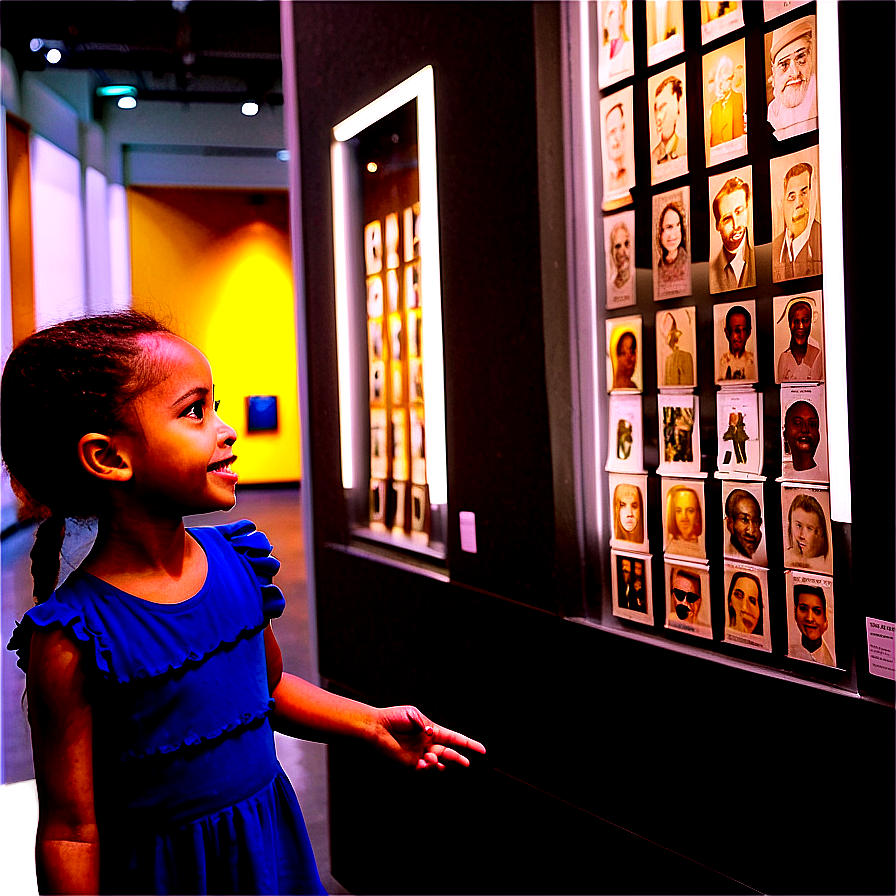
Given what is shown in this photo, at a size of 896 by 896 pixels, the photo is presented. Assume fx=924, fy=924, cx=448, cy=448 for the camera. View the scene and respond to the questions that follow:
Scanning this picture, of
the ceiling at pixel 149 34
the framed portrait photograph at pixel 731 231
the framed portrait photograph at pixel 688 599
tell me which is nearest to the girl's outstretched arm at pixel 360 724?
the framed portrait photograph at pixel 688 599

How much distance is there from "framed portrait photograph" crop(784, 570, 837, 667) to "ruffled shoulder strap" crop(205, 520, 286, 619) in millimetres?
930

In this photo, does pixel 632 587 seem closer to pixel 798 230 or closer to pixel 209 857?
pixel 798 230

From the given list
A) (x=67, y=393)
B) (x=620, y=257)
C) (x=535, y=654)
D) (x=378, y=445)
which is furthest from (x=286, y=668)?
(x=67, y=393)

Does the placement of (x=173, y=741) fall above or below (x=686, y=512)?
below

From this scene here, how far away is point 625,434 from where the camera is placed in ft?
6.57

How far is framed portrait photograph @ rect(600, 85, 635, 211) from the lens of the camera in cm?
194

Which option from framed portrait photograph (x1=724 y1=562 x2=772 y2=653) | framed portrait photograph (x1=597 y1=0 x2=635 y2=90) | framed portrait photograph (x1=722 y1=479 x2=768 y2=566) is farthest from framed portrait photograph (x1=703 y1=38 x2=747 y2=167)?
framed portrait photograph (x1=724 y1=562 x2=772 y2=653)

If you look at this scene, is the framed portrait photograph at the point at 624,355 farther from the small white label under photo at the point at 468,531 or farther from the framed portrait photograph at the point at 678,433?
the small white label under photo at the point at 468,531

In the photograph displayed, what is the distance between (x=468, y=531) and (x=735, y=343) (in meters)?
0.98

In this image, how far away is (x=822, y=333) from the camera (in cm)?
155

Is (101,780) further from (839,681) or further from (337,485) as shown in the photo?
(337,485)

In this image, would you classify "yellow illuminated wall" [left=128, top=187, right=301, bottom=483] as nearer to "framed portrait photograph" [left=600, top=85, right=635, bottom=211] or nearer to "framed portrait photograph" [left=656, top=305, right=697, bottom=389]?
"framed portrait photograph" [left=600, top=85, right=635, bottom=211]

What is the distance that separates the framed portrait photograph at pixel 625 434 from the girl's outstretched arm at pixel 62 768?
1297mm

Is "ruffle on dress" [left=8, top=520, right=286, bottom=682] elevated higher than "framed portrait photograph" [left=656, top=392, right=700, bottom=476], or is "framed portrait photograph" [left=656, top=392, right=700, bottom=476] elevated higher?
"framed portrait photograph" [left=656, top=392, right=700, bottom=476]
